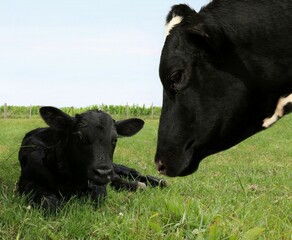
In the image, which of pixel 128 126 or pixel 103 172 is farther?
pixel 128 126

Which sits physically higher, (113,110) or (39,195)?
(39,195)

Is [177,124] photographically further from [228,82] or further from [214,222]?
Result: [214,222]

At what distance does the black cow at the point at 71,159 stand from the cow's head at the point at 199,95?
6.54ft

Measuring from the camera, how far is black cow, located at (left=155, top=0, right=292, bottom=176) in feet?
12.4

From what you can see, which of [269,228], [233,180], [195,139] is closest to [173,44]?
[195,139]

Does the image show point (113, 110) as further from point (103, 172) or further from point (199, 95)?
point (199, 95)

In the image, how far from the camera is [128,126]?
707 centimetres

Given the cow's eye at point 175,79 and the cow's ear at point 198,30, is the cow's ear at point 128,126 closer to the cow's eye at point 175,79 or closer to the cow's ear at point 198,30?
the cow's eye at point 175,79

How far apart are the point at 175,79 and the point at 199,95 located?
Answer: 0.24m

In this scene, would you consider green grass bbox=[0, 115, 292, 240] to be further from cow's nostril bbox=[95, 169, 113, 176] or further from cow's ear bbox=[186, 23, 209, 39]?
cow's ear bbox=[186, 23, 209, 39]

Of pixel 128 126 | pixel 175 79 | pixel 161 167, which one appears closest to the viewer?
pixel 175 79

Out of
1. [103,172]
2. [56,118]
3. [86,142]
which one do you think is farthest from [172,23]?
[56,118]

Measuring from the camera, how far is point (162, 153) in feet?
13.8

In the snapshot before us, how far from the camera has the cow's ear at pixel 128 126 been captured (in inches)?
275
